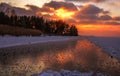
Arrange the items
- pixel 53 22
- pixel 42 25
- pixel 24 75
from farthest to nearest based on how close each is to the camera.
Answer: pixel 53 22 → pixel 42 25 → pixel 24 75

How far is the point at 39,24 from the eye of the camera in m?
126

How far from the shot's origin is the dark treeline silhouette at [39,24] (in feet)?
343

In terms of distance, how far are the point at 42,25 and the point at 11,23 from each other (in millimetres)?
24197

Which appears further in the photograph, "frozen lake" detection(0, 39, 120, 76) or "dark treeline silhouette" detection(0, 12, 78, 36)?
"dark treeline silhouette" detection(0, 12, 78, 36)

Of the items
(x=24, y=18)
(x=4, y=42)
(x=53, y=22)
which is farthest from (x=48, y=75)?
(x=53, y=22)

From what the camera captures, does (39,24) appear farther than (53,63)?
Yes

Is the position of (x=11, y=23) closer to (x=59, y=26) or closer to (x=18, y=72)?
(x=59, y=26)

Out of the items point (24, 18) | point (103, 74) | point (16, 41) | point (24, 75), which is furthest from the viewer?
point (24, 18)

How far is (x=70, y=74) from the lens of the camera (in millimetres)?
13016

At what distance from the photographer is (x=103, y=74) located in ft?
45.9

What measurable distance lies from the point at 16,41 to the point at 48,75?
107 feet

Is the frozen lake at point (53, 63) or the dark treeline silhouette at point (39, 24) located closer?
the frozen lake at point (53, 63)

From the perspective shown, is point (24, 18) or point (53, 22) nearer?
point (24, 18)

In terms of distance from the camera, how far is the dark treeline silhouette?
104675 millimetres
